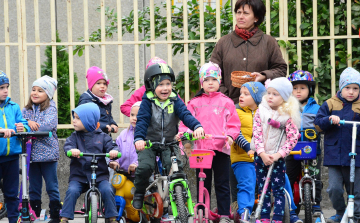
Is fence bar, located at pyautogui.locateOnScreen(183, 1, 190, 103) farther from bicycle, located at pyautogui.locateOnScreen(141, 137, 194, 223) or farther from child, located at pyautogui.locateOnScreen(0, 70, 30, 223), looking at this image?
child, located at pyautogui.locateOnScreen(0, 70, 30, 223)

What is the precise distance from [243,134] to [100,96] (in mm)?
1829

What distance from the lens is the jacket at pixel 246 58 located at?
22.1 feet

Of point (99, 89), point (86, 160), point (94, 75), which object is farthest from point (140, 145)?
point (94, 75)

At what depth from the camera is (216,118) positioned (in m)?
6.15

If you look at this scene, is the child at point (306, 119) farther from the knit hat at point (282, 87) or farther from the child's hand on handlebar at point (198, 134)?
the child's hand on handlebar at point (198, 134)

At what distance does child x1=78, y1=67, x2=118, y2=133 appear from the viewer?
22.5 feet

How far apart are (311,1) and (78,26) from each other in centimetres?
442

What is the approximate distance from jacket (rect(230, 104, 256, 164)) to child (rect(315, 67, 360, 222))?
2.42ft

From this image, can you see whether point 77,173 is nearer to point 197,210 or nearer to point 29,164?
point 29,164

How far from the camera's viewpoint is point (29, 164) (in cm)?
643

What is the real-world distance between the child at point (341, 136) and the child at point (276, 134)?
588 mm

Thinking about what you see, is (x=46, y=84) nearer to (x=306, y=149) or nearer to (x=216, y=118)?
(x=216, y=118)

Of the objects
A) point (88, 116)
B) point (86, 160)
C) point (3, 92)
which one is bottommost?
point (86, 160)

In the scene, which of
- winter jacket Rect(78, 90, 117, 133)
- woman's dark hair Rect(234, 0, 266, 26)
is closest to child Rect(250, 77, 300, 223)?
woman's dark hair Rect(234, 0, 266, 26)
